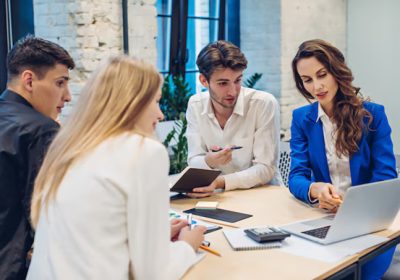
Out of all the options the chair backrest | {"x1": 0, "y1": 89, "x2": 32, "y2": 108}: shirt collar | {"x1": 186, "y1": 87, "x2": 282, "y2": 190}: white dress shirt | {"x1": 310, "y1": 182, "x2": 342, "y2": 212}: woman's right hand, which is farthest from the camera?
the chair backrest

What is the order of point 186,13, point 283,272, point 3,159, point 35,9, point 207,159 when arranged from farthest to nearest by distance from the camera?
point 186,13
point 35,9
point 207,159
point 3,159
point 283,272

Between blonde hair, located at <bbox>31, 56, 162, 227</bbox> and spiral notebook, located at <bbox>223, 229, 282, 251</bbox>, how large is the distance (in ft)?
2.02

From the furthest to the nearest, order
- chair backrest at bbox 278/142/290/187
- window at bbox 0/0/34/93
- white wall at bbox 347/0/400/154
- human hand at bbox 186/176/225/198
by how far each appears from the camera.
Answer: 1. white wall at bbox 347/0/400/154
2. window at bbox 0/0/34/93
3. chair backrest at bbox 278/142/290/187
4. human hand at bbox 186/176/225/198

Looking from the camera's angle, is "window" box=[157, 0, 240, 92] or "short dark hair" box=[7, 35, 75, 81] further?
"window" box=[157, 0, 240, 92]

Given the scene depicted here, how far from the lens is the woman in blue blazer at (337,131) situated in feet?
7.48

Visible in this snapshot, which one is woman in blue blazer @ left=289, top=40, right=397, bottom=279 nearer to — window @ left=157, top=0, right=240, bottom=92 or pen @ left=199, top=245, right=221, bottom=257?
pen @ left=199, top=245, right=221, bottom=257

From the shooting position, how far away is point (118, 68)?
143 cm

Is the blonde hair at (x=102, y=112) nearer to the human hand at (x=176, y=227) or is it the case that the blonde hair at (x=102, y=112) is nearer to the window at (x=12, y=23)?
the human hand at (x=176, y=227)

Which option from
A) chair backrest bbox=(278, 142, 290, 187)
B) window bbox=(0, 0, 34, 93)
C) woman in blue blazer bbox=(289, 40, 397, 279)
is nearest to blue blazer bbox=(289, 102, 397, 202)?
woman in blue blazer bbox=(289, 40, 397, 279)

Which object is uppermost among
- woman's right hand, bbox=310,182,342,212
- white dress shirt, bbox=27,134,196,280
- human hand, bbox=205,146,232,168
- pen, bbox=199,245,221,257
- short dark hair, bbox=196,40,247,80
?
short dark hair, bbox=196,40,247,80

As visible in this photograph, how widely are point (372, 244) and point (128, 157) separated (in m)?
0.98

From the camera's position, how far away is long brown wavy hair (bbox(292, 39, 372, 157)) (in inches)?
89.8

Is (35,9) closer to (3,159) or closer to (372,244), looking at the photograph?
(3,159)

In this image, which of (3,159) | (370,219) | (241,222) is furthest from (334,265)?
(3,159)
